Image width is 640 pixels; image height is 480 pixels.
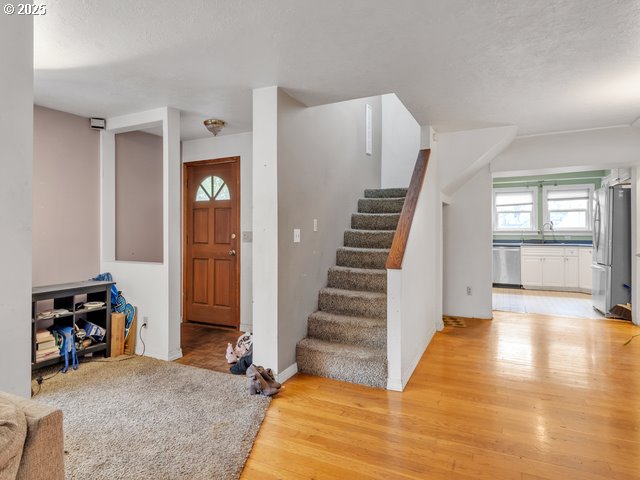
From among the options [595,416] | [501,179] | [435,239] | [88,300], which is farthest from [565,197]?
[88,300]

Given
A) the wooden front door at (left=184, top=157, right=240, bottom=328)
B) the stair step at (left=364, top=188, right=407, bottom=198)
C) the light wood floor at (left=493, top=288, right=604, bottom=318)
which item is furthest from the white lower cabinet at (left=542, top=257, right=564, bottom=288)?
the wooden front door at (left=184, top=157, right=240, bottom=328)

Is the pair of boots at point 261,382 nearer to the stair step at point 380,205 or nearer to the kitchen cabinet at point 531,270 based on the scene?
the stair step at point 380,205

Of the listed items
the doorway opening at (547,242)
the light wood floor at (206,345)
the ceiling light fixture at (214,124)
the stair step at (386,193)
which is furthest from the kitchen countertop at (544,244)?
the ceiling light fixture at (214,124)

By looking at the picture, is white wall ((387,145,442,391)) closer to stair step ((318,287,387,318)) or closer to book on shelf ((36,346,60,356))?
stair step ((318,287,387,318))

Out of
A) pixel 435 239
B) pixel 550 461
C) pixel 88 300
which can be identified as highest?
pixel 435 239

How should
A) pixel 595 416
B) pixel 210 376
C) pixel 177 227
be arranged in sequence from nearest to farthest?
pixel 595 416 → pixel 210 376 → pixel 177 227

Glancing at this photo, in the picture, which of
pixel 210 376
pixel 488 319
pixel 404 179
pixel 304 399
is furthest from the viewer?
pixel 404 179

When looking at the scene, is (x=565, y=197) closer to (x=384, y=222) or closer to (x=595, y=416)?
(x=384, y=222)

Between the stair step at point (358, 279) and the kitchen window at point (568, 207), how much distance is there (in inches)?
221

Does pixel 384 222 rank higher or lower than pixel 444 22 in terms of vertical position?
lower

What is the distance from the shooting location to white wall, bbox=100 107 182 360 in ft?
11.0

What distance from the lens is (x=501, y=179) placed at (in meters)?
7.71

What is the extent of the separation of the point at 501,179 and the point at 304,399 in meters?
6.89

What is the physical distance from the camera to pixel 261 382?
2652 mm
